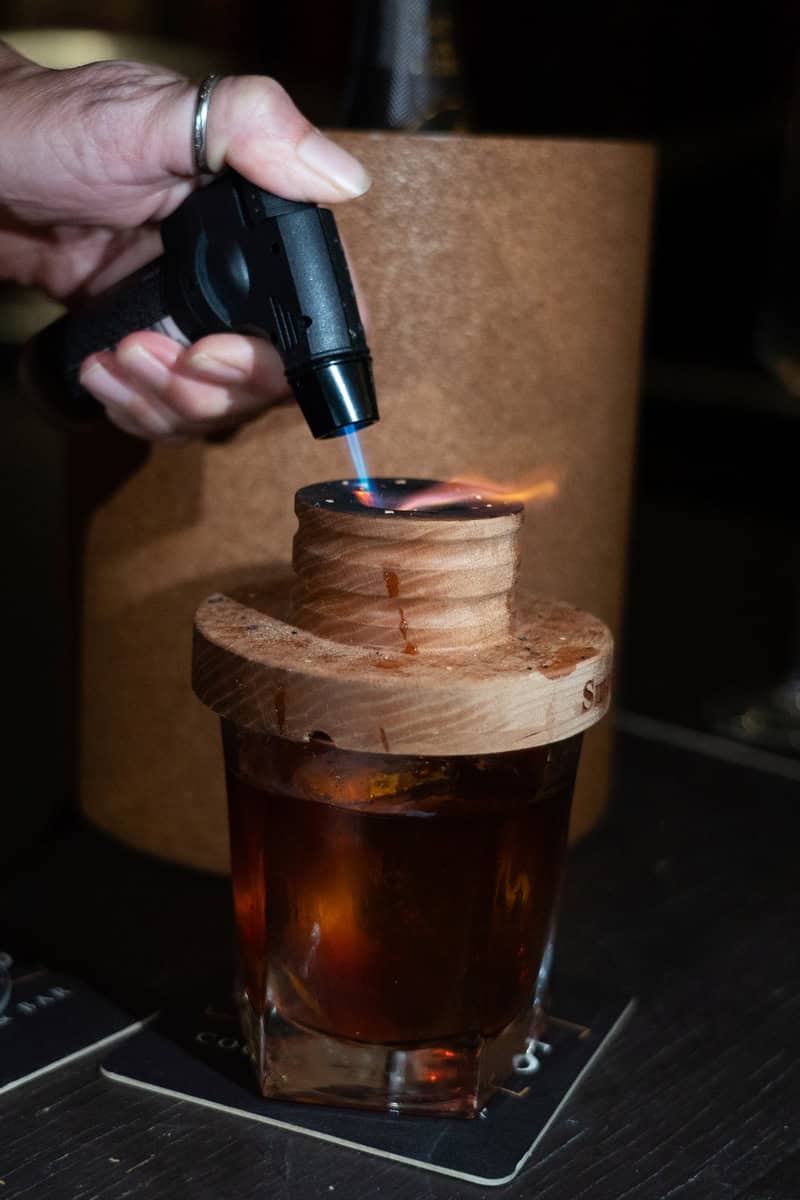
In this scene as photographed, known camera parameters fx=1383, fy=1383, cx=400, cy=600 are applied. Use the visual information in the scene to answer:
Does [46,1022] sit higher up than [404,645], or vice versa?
[404,645]

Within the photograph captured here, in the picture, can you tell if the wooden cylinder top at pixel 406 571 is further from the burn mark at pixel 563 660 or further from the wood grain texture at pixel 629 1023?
the wood grain texture at pixel 629 1023

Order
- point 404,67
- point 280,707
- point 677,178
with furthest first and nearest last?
point 677,178 < point 404,67 < point 280,707

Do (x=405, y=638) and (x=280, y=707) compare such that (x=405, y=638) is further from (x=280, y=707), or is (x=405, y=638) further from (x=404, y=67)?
(x=404, y=67)

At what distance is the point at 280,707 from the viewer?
0.37 meters

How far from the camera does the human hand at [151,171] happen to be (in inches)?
17.4

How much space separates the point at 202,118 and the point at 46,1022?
0.30 m

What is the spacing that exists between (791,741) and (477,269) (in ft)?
1.19

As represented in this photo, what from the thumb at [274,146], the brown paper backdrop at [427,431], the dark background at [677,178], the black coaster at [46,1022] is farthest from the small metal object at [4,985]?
the dark background at [677,178]

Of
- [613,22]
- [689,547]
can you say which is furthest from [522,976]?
[613,22]

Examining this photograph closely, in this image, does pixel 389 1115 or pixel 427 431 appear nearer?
pixel 389 1115

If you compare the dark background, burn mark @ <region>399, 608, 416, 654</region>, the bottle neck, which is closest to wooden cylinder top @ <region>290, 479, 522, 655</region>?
burn mark @ <region>399, 608, 416, 654</region>

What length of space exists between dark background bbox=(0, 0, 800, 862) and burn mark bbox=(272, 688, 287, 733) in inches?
28.7

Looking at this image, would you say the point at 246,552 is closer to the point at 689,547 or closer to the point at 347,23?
the point at 689,547

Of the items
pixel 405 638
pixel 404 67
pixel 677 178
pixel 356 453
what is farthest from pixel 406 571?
pixel 677 178
